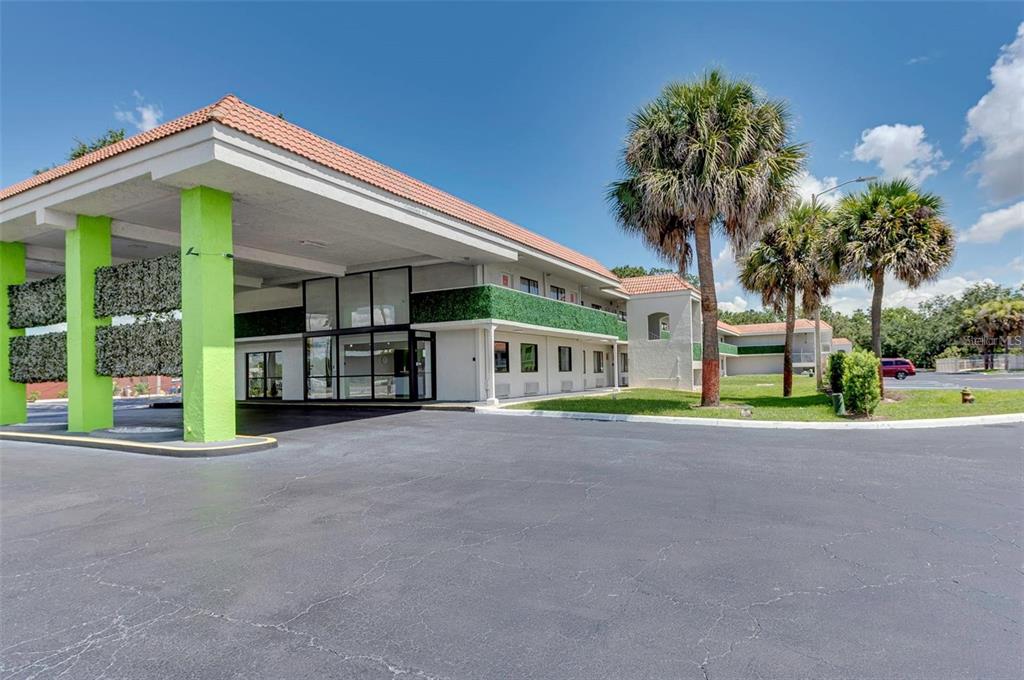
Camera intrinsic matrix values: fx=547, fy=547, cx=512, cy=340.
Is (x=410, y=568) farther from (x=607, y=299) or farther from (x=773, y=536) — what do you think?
(x=607, y=299)

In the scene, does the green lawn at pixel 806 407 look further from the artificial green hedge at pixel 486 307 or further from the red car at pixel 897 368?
the red car at pixel 897 368

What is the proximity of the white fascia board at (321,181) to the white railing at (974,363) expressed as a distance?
57885mm

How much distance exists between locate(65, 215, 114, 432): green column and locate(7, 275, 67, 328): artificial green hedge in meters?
1.76

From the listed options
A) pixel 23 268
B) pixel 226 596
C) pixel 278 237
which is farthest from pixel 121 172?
pixel 226 596

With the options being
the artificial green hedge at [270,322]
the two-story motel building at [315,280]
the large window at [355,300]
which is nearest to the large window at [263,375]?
the two-story motel building at [315,280]

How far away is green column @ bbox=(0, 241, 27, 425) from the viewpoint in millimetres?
15914

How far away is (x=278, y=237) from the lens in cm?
1666

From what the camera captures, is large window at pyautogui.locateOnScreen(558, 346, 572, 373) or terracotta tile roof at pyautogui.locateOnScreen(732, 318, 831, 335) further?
terracotta tile roof at pyautogui.locateOnScreen(732, 318, 831, 335)

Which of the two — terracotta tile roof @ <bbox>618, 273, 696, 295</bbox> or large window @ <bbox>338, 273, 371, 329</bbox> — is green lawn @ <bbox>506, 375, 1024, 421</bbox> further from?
terracotta tile roof @ <bbox>618, 273, 696, 295</bbox>

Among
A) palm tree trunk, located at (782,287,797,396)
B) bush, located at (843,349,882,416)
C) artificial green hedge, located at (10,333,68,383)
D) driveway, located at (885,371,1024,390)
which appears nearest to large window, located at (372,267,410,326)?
artificial green hedge, located at (10,333,68,383)

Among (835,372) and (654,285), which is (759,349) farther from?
(835,372)

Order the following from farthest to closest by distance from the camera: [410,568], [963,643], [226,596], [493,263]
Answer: [493,263], [410,568], [226,596], [963,643]

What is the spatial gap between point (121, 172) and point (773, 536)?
13.3 meters

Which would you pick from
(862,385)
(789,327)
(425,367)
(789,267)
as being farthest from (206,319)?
(789,327)
